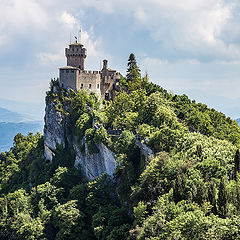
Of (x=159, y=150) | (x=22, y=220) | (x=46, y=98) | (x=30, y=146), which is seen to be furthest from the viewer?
(x=30, y=146)

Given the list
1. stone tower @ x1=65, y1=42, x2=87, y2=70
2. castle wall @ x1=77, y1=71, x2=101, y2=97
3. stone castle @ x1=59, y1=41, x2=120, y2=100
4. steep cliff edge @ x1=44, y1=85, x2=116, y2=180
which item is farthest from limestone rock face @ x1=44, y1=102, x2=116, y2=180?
stone tower @ x1=65, y1=42, x2=87, y2=70

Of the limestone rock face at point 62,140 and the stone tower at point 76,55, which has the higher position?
the stone tower at point 76,55

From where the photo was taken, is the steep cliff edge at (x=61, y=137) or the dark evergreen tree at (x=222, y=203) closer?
the dark evergreen tree at (x=222, y=203)

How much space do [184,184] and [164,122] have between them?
18.4m

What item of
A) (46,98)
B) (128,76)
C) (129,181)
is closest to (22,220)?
(129,181)

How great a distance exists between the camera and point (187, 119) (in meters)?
61.7

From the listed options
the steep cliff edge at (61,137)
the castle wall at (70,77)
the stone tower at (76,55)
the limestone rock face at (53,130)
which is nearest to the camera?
the steep cliff edge at (61,137)

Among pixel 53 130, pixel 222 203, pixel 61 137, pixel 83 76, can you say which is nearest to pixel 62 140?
pixel 61 137

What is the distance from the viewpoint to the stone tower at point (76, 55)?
260 feet

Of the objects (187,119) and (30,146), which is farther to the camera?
(30,146)

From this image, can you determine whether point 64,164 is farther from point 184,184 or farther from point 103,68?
point 184,184

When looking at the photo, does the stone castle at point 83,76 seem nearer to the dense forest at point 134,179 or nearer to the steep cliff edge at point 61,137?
the dense forest at point 134,179

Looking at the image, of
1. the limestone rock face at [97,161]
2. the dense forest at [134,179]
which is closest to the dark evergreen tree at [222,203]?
the dense forest at [134,179]

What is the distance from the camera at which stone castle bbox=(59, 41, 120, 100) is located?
7688cm
